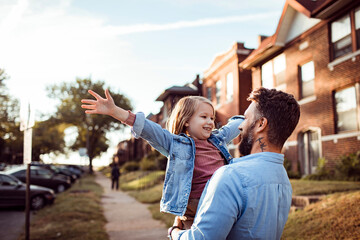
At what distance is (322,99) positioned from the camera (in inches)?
516

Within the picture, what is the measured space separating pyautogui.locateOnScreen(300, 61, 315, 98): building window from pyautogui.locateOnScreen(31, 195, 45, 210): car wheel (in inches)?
464

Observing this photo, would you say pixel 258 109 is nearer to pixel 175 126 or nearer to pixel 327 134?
pixel 175 126

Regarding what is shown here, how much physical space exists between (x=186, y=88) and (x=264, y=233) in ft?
94.7

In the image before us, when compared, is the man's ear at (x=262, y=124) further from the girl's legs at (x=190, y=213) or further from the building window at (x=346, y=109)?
the building window at (x=346, y=109)

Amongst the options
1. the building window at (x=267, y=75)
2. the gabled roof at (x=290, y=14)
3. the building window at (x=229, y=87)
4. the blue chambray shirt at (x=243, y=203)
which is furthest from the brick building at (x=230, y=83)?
the blue chambray shirt at (x=243, y=203)

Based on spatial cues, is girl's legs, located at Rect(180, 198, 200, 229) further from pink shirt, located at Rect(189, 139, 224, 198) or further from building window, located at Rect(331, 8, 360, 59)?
building window, located at Rect(331, 8, 360, 59)

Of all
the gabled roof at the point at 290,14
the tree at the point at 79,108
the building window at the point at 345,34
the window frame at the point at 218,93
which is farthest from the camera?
the tree at the point at 79,108

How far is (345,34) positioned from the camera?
1224 cm

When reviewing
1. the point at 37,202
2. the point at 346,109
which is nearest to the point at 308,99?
the point at 346,109

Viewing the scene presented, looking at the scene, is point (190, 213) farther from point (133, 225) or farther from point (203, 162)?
point (133, 225)

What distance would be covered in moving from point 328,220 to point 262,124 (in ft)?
14.6

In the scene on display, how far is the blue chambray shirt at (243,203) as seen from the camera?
1592mm

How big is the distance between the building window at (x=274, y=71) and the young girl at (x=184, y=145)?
14.0 m

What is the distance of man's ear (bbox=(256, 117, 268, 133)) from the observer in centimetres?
187
